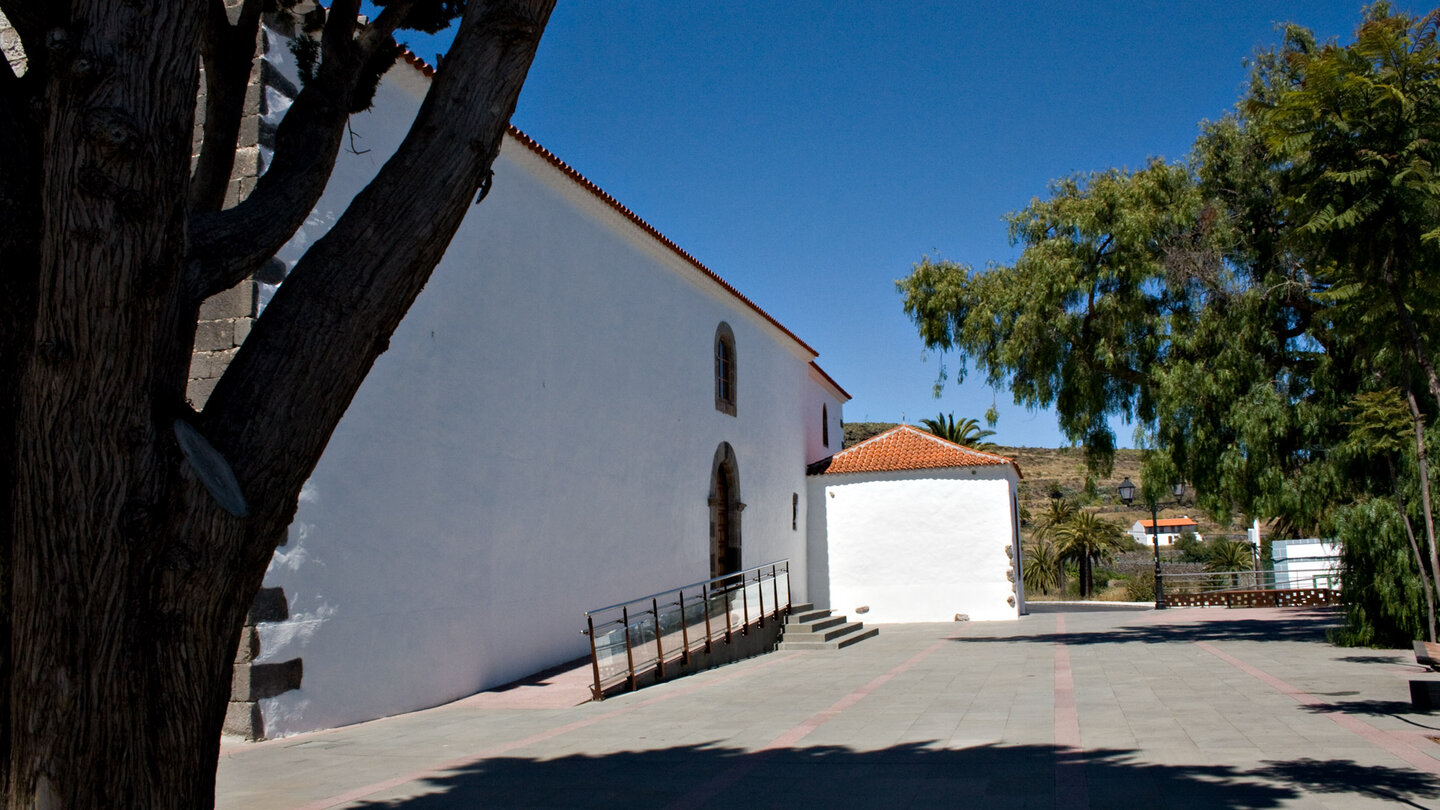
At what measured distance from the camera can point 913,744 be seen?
6828mm

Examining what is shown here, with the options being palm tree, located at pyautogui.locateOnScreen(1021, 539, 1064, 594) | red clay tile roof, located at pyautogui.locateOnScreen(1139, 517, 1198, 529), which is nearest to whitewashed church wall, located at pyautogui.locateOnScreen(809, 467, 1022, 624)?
palm tree, located at pyautogui.locateOnScreen(1021, 539, 1064, 594)

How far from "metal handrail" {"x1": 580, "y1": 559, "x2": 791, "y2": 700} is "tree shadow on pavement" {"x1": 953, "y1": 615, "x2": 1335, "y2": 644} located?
4077mm

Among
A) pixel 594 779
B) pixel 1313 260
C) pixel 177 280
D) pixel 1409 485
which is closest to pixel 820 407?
pixel 1409 485

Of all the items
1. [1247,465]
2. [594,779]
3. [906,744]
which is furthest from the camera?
[1247,465]

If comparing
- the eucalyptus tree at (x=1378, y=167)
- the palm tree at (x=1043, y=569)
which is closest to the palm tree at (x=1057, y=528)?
the palm tree at (x=1043, y=569)

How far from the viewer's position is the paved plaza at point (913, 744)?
213 inches

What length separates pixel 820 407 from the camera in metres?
26.8

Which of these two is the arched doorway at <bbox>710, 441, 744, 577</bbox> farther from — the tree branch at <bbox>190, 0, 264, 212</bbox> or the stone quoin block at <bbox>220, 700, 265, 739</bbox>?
the tree branch at <bbox>190, 0, 264, 212</bbox>

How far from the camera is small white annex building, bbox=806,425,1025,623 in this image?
2109cm

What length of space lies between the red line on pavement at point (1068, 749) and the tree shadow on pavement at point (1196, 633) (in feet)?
15.0

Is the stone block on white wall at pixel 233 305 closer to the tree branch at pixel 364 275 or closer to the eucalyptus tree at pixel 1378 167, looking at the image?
the tree branch at pixel 364 275

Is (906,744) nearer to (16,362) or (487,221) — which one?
(16,362)

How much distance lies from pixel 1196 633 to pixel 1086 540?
714 inches

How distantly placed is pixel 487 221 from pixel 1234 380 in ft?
32.1
